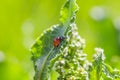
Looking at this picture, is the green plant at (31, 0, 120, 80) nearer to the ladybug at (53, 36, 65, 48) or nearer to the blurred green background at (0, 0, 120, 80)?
the ladybug at (53, 36, 65, 48)

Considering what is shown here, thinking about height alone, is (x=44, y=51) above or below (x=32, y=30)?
below

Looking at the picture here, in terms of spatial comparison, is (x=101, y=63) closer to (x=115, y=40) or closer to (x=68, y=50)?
(x=68, y=50)

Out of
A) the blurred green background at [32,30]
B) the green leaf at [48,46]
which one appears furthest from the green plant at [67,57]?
the blurred green background at [32,30]

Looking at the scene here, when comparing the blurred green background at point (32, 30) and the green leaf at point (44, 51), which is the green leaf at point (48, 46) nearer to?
the green leaf at point (44, 51)

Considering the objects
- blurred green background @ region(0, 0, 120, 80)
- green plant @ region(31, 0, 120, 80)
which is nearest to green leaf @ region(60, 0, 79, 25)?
green plant @ region(31, 0, 120, 80)

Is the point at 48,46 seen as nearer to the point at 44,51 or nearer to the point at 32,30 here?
the point at 44,51

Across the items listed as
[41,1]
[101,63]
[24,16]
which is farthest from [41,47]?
[41,1]

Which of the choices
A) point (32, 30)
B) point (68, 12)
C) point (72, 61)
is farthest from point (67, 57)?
point (32, 30)
